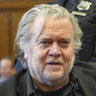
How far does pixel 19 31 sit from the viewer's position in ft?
4.18

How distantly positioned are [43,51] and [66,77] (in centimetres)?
17

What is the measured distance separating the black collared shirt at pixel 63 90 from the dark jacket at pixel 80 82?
0.08 ft

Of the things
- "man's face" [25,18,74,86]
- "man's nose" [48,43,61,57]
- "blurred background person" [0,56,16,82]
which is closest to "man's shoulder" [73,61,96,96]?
"man's face" [25,18,74,86]

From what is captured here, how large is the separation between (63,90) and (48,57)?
0.20 m

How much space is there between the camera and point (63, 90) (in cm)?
118

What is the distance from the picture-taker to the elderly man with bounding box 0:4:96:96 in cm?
111

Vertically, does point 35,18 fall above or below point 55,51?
above

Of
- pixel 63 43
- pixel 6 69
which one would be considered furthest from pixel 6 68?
pixel 63 43

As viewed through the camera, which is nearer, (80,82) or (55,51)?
(55,51)

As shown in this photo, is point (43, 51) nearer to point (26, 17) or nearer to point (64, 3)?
point (26, 17)

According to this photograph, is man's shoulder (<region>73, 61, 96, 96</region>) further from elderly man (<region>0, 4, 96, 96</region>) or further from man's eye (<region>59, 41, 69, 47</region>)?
man's eye (<region>59, 41, 69, 47</region>)

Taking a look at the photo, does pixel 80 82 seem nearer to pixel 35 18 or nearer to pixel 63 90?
pixel 63 90

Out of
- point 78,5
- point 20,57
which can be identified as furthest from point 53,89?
point 78,5

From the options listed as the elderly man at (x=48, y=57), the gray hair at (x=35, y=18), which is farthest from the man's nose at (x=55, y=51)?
the gray hair at (x=35, y=18)
